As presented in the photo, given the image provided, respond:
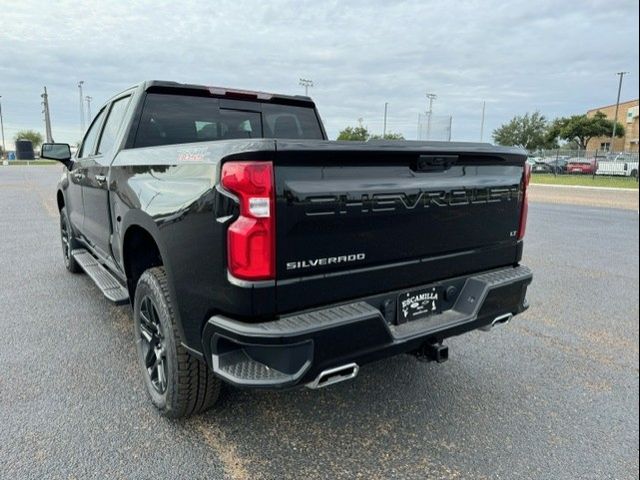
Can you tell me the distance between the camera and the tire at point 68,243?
5457 millimetres

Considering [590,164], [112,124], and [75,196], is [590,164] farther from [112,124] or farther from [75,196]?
[112,124]

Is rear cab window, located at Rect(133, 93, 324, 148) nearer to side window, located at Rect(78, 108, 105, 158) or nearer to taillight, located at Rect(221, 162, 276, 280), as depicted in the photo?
side window, located at Rect(78, 108, 105, 158)

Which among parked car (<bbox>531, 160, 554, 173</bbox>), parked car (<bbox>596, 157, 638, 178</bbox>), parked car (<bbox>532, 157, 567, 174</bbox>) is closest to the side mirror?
parked car (<bbox>596, 157, 638, 178</bbox>)

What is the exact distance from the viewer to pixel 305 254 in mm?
2133

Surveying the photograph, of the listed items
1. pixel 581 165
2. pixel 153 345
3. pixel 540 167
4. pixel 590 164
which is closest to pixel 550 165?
pixel 540 167

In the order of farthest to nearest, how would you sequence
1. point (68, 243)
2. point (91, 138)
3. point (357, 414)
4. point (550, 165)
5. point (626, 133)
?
1. point (626, 133)
2. point (550, 165)
3. point (68, 243)
4. point (91, 138)
5. point (357, 414)

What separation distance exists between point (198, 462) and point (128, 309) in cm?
249

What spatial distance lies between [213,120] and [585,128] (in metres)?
61.0

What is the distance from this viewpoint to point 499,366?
3461 mm

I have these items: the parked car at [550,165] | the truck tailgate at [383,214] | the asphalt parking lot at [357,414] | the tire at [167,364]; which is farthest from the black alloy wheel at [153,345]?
the parked car at [550,165]

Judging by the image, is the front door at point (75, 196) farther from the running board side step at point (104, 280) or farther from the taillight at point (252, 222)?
the taillight at point (252, 222)

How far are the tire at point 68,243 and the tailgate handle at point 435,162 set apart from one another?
4.33 m

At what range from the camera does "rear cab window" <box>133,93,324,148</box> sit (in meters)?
3.64

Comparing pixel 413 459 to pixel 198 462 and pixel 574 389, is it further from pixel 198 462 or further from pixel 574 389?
pixel 574 389
